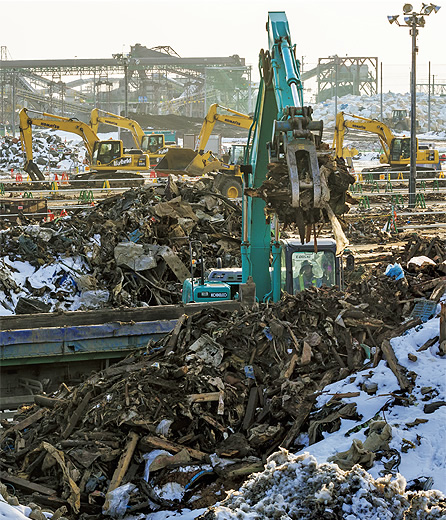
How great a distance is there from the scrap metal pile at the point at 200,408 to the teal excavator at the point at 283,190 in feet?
3.55

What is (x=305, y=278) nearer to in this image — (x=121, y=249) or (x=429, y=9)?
(x=121, y=249)

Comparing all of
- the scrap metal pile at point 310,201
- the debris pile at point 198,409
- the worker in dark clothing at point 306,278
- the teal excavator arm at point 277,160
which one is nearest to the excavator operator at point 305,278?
the worker in dark clothing at point 306,278

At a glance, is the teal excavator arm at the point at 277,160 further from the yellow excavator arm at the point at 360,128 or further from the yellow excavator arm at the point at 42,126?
the yellow excavator arm at the point at 42,126

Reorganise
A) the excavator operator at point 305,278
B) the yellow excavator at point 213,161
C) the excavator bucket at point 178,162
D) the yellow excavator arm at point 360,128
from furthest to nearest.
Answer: the yellow excavator arm at point 360,128
the excavator bucket at point 178,162
the yellow excavator at point 213,161
the excavator operator at point 305,278

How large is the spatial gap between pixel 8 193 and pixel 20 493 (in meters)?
28.6

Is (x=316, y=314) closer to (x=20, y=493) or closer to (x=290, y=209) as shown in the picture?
(x=290, y=209)

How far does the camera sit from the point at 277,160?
897 cm

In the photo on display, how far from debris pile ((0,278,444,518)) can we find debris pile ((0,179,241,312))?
21.5ft

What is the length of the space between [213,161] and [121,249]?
15180mm

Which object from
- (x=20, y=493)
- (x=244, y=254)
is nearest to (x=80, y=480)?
(x=20, y=493)

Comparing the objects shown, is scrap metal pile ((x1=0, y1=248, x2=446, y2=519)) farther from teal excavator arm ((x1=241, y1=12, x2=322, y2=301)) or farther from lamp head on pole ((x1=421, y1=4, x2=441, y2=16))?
lamp head on pole ((x1=421, y1=4, x2=441, y2=16))

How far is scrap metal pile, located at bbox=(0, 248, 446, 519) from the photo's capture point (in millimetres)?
7301

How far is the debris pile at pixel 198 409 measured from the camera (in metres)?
7.32

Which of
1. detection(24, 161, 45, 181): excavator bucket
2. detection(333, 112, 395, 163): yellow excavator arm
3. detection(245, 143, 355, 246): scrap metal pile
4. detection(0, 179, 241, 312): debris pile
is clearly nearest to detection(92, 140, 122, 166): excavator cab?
detection(24, 161, 45, 181): excavator bucket
